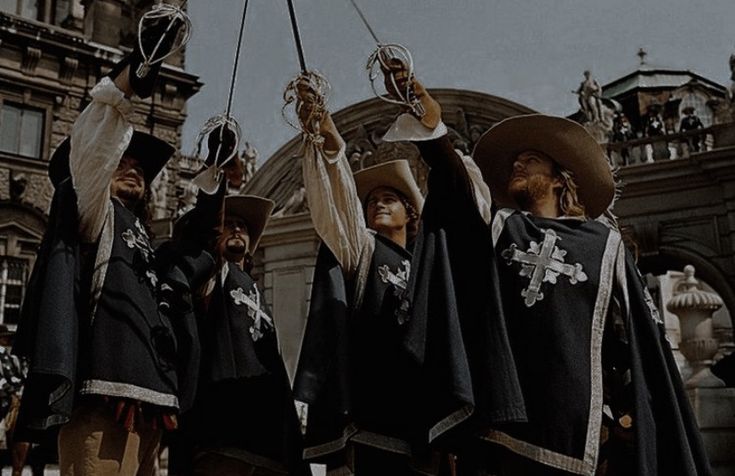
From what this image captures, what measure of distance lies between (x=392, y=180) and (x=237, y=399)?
50.7 inches

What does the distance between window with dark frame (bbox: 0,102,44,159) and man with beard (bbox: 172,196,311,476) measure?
1417 centimetres

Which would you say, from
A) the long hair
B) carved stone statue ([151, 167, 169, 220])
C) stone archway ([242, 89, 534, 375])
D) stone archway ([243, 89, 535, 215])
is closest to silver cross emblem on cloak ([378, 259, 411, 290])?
the long hair

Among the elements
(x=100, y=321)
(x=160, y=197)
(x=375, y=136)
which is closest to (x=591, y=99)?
(x=375, y=136)

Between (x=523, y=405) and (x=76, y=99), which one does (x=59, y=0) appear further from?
(x=523, y=405)

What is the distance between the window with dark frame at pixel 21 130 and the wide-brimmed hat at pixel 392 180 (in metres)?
14.2

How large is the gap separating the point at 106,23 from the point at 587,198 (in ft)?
55.8

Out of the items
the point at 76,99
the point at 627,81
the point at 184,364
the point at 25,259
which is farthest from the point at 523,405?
the point at 627,81

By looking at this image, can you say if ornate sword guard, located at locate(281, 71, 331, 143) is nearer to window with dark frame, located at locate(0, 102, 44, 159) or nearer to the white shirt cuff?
the white shirt cuff

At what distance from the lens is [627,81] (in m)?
21.0

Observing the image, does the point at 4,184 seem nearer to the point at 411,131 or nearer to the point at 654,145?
the point at 654,145

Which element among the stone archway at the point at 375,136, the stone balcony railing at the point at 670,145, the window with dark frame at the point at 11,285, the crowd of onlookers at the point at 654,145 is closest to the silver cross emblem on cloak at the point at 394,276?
the stone archway at the point at 375,136

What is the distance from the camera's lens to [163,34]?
304 cm

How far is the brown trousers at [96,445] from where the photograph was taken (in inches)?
108

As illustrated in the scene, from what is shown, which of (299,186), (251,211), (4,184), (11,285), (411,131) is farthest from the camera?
(4,184)
